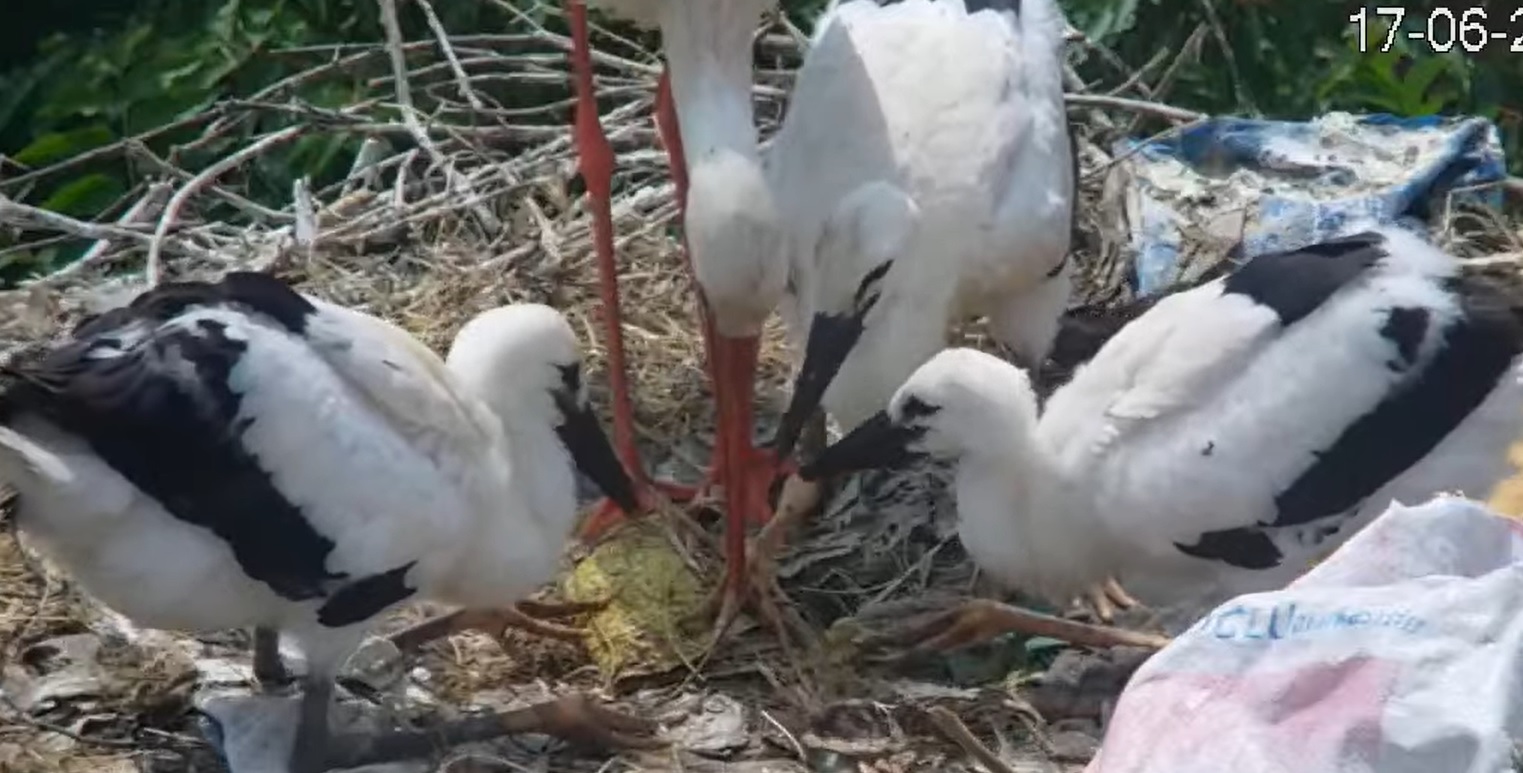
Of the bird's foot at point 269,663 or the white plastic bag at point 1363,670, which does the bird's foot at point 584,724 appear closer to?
the bird's foot at point 269,663

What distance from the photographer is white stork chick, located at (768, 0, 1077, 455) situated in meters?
3.85

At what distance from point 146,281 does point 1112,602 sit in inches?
74.9

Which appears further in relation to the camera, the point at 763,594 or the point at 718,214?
the point at 763,594

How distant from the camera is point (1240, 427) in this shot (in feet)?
11.4

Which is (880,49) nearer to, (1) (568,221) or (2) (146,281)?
(1) (568,221)

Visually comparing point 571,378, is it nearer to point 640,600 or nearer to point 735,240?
point 735,240

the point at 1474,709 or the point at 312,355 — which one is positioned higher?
the point at 312,355

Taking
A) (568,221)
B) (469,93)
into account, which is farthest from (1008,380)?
(469,93)

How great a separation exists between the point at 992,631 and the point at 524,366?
821mm

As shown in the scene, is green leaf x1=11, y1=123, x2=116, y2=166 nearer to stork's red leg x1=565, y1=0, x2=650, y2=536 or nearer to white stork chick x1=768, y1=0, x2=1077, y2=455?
stork's red leg x1=565, y1=0, x2=650, y2=536

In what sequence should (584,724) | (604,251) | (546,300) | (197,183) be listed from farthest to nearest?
(197,183)
(546,300)
(604,251)
(584,724)

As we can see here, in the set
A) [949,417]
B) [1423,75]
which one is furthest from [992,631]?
[1423,75]

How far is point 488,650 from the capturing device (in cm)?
378
